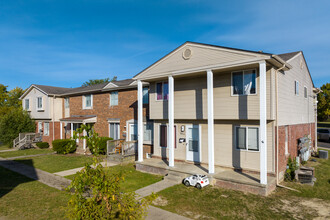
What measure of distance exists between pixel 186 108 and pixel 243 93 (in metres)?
3.32

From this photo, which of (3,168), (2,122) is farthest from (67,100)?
(3,168)

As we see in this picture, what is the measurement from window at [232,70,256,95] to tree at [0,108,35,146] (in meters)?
23.2

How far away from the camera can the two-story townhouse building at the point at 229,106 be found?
31.9ft

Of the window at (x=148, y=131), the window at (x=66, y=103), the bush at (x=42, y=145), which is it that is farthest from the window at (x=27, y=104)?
the window at (x=148, y=131)

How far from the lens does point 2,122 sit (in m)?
22.9

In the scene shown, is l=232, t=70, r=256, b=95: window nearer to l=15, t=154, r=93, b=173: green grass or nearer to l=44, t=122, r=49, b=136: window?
l=15, t=154, r=93, b=173: green grass

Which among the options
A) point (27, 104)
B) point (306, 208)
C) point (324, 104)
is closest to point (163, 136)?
point (306, 208)

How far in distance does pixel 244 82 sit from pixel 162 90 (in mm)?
5165

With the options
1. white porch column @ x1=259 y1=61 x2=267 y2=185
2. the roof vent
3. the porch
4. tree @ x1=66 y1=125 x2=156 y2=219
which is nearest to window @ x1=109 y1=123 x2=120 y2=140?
the porch

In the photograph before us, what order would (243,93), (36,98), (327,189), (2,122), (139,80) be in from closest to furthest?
(327,189) < (243,93) < (139,80) < (2,122) < (36,98)

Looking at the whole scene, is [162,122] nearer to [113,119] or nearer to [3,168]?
[113,119]

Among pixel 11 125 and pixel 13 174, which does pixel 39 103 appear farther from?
pixel 13 174

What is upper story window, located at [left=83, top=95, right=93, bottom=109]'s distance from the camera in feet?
66.0

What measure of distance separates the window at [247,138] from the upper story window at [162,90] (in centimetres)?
484
